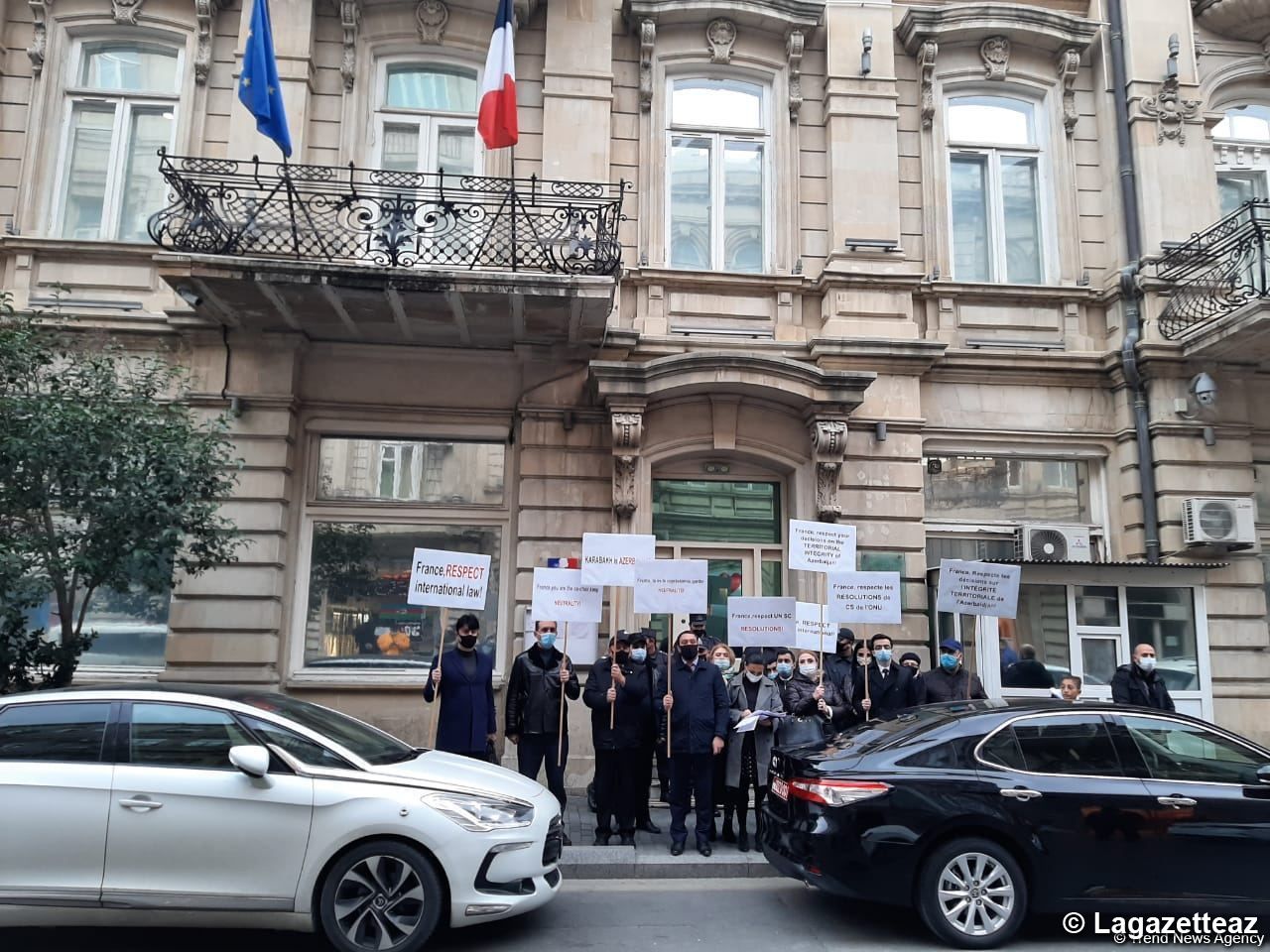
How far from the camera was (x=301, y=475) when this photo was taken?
11555 mm

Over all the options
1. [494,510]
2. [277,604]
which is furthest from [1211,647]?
[277,604]

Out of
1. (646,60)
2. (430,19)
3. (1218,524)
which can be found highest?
(430,19)

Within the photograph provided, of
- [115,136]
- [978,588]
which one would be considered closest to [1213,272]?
[978,588]

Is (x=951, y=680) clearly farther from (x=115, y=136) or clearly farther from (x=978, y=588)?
(x=115, y=136)

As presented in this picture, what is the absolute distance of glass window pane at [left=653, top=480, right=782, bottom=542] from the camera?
11.9m

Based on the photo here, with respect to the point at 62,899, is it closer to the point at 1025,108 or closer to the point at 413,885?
the point at 413,885

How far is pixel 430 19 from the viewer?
12422 millimetres

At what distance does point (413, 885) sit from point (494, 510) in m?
6.53

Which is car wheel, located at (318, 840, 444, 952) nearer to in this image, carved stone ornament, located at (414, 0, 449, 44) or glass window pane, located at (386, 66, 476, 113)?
glass window pane, located at (386, 66, 476, 113)

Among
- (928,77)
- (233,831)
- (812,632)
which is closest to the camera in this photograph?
(233,831)

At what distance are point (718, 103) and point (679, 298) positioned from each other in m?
3.02

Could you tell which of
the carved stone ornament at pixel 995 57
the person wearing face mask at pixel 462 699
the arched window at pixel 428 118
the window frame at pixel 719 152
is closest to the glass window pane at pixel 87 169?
the arched window at pixel 428 118

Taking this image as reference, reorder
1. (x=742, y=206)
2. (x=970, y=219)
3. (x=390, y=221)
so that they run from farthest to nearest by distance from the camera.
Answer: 1. (x=970, y=219)
2. (x=742, y=206)
3. (x=390, y=221)

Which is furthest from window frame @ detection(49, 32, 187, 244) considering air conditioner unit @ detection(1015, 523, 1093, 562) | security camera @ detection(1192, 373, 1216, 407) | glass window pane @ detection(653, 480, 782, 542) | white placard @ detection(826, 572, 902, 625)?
security camera @ detection(1192, 373, 1216, 407)
